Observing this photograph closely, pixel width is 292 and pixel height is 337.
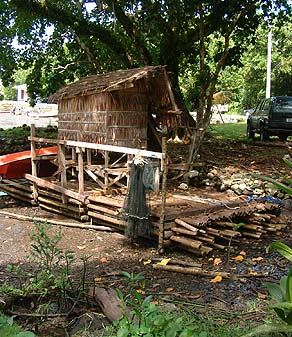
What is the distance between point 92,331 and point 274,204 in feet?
17.7

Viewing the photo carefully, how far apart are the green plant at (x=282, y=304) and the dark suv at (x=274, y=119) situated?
14460 mm

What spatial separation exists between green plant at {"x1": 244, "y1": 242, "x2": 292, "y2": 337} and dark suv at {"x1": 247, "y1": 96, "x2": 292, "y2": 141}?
14.5m

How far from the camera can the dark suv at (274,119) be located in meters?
16.7

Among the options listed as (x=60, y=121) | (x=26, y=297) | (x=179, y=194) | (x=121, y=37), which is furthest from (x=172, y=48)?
Answer: (x=26, y=297)

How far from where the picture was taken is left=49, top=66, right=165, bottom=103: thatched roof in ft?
29.3

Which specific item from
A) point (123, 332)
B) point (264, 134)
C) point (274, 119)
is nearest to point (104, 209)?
point (123, 332)

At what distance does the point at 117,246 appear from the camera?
7773 millimetres

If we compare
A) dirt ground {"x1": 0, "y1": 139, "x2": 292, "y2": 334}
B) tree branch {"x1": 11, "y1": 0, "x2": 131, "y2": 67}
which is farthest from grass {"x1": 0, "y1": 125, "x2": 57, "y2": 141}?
dirt ground {"x1": 0, "y1": 139, "x2": 292, "y2": 334}

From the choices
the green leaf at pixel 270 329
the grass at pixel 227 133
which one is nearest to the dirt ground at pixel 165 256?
the green leaf at pixel 270 329

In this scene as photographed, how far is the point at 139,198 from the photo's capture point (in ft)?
24.0

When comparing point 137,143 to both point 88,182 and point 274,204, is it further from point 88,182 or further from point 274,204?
point 274,204

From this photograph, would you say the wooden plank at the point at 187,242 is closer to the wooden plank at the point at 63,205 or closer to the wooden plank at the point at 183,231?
the wooden plank at the point at 183,231

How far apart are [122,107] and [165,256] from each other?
12.5 ft

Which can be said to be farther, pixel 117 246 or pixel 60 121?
pixel 60 121
